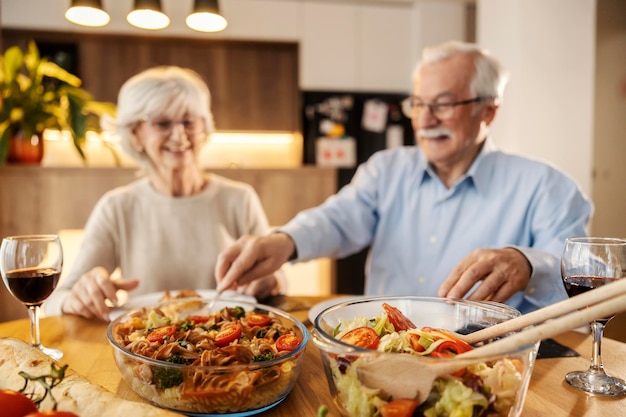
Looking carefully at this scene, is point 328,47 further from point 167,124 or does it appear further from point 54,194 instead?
point 167,124

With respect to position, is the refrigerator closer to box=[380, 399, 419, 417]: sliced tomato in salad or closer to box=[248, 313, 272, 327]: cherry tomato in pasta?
box=[248, 313, 272, 327]: cherry tomato in pasta

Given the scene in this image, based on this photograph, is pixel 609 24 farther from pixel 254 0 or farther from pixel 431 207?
pixel 431 207

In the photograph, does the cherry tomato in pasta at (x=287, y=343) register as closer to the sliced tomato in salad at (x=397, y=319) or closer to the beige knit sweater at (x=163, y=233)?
the sliced tomato in salad at (x=397, y=319)

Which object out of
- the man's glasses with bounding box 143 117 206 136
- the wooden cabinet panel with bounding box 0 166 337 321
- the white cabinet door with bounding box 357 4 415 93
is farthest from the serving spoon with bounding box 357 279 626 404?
the white cabinet door with bounding box 357 4 415 93

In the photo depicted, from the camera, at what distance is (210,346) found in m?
0.76

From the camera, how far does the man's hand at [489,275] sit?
3.27 ft

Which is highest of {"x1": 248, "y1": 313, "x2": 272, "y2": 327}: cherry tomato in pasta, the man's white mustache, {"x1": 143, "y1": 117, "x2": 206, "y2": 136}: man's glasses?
{"x1": 143, "y1": 117, "x2": 206, "y2": 136}: man's glasses

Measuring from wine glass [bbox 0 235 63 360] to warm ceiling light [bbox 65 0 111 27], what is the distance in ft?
5.12

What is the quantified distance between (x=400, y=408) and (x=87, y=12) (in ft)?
7.39

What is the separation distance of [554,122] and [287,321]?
131 inches

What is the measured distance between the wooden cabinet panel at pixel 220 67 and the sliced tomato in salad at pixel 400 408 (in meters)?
4.10

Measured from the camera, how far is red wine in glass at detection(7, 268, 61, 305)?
38.0 inches

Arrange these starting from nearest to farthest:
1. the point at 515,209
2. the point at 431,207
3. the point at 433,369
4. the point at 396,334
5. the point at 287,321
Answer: the point at 433,369, the point at 396,334, the point at 287,321, the point at 515,209, the point at 431,207

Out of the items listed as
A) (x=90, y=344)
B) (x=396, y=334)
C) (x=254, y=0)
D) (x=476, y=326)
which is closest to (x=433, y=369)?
(x=396, y=334)
